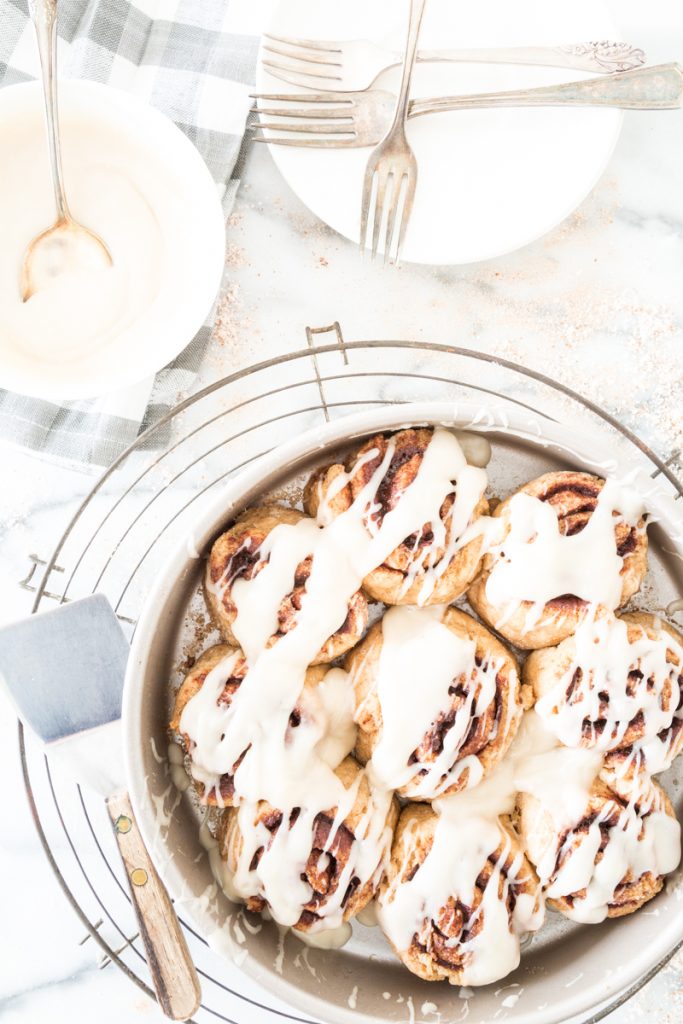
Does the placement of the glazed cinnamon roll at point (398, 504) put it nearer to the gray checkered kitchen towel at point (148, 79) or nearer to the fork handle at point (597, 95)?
the gray checkered kitchen towel at point (148, 79)

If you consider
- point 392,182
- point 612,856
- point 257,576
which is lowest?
point 612,856

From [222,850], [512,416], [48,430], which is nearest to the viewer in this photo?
[512,416]

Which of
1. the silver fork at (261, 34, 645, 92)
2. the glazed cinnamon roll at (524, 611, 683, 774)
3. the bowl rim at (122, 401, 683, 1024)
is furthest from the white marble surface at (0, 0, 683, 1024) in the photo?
the glazed cinnamon roll at (524, 611, 683, 774)

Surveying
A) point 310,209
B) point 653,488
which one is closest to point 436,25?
point 310,209

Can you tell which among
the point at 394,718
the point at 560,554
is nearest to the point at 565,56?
the point at 560,554

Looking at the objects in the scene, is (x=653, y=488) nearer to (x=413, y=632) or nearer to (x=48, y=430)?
(x=413, y=632)

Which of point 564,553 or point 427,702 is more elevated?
point 564,553

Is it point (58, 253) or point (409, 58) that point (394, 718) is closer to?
point (58, 253)
